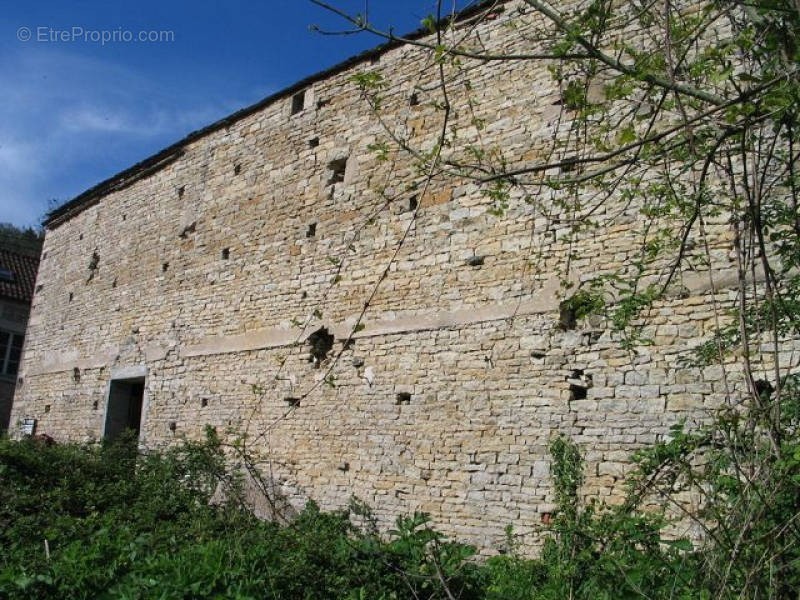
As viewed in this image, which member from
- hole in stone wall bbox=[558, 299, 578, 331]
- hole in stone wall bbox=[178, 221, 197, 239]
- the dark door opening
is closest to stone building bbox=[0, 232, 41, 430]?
the dark door opening

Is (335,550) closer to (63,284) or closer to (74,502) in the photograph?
(74,502)

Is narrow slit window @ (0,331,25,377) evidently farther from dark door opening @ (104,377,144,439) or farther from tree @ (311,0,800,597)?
tree @ (311,0,800,597)

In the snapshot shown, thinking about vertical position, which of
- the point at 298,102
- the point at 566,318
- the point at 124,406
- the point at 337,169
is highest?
the point at 298,102

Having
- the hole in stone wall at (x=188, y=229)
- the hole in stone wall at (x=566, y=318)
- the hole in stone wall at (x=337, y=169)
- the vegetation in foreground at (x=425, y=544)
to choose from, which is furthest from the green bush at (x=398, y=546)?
the hole in stone wall at (x=188, y=229)

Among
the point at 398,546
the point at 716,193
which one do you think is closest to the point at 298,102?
the point at 398,546

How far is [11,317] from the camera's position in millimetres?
18625

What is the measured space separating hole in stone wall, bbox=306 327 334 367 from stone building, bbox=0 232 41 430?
43.9ft

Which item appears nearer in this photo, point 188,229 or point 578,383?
point 578,383

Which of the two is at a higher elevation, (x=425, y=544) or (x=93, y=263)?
(x=93, y=263)

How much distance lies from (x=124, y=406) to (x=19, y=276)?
37.0 feet

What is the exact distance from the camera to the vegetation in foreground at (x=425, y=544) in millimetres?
3076

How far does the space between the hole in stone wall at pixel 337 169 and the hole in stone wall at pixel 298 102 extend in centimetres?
129

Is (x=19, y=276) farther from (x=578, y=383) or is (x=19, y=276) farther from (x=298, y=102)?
(x=578, y=383)

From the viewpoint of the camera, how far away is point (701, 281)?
17.9ft
